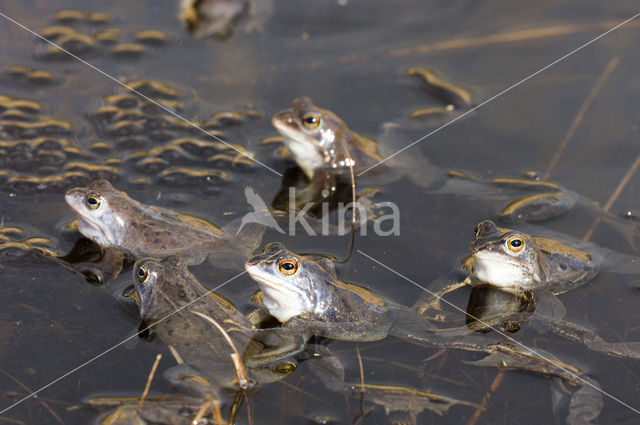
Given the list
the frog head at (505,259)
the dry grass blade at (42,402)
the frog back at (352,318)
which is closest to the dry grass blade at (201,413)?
the dry grass blade at (42,402)

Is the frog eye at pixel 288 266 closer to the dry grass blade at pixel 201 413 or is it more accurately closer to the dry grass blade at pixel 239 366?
the dry grass blade at pixel 239 366

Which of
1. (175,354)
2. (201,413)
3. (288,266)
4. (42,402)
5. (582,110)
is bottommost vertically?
(42,402)

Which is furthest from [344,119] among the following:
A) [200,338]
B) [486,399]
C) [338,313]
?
[486,399]

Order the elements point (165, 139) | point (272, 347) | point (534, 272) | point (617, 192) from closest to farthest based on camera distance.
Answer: point (272, 347) < point (534, 272) < point (617, 192) < point (165, 139)

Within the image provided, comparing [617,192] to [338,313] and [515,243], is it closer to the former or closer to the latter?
[515,243]

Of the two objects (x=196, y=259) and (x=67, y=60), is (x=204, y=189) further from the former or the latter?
(x=67, y=60)

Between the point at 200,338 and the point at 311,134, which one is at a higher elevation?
the point at 311,134

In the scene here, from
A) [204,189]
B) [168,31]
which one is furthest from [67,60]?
[204,189]
